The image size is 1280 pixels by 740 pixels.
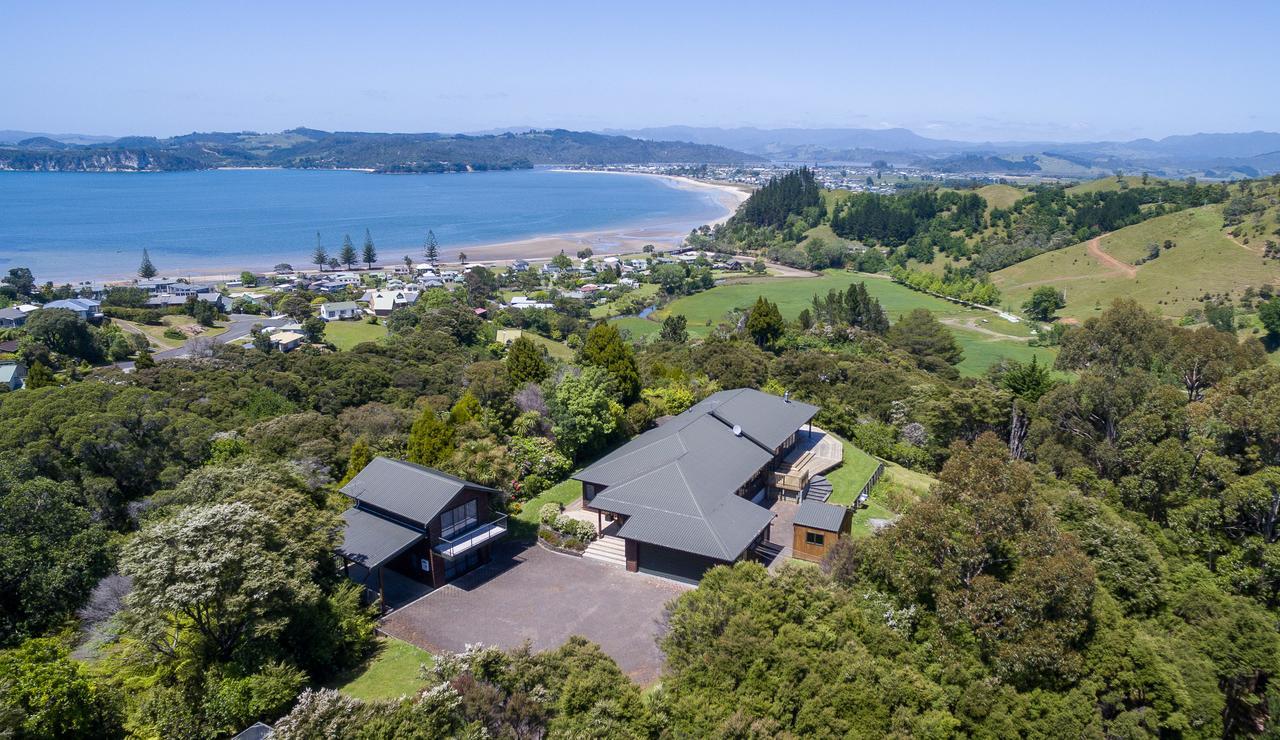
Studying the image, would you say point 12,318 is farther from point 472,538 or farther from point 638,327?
point 472,538

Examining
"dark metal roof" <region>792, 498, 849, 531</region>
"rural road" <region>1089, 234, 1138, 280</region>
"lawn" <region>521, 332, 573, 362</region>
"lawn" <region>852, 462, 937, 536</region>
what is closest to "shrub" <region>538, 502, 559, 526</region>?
"dark metal roof" <region>792, 498, 849, 531</region>

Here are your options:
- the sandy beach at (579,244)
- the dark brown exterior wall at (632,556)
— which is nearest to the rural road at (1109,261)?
the sandy beach at (579,244)

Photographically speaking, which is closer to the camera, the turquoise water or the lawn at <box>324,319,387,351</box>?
the lawn at <box>324,319,387,351</box>

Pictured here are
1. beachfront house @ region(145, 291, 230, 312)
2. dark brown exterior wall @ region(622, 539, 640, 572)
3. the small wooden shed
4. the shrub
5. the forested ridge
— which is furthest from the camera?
beachfront house @ region(145, 291, 230, 312)

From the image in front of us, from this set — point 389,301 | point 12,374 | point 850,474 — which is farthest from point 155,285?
point 850,474

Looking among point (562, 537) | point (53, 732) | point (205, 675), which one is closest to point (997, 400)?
point (562, 537)

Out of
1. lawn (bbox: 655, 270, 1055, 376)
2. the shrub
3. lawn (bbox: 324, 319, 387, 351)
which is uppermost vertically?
the shrub

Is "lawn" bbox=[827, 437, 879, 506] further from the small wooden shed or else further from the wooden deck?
the small wooden shed
